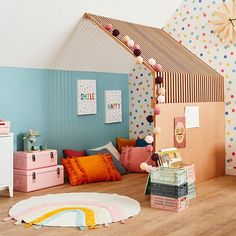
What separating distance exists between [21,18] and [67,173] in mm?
1870

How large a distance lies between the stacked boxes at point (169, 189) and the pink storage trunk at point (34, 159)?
56.2 inches

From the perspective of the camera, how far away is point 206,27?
5691 mm

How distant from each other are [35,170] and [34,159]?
12cm

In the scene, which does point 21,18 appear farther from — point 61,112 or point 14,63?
point 61,112

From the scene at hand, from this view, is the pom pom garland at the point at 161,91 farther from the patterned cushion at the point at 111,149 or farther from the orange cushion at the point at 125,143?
the orange cushion at the point at 125,143

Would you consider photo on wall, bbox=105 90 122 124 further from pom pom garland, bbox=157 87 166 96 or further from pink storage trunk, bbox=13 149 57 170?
pom pom garland, bbox=157 87 166 96

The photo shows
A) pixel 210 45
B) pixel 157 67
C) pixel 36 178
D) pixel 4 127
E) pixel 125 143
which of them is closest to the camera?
pixel 4 127

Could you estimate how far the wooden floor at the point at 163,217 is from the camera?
316 cm

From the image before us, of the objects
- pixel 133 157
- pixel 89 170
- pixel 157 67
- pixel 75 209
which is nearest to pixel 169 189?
pixel 75 209

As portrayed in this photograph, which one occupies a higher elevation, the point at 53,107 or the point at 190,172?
the point at 53,107

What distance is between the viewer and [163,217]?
3.56 metres

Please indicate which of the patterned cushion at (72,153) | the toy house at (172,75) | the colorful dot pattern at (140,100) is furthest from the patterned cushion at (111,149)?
the toy house at (172,75)

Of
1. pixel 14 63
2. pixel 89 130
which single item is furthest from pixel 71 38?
pixel 89 130

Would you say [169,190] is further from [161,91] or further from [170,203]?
[161,91]
